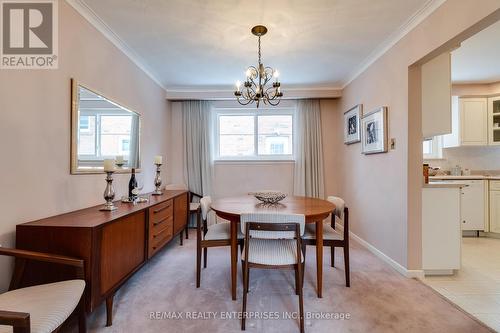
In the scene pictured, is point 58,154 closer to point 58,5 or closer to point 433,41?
point 58,5

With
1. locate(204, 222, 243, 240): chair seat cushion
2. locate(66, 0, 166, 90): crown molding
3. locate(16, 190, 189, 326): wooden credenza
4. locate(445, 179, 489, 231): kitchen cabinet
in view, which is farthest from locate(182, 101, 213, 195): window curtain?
locate(445, 179, 489, 231): kitchen cabinet

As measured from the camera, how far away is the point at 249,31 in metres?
2.45

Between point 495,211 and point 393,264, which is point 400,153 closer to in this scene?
point 393,264

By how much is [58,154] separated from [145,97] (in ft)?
5.80

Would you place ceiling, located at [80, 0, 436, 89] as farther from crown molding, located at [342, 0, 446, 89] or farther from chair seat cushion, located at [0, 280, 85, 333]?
chair seat cushion, located at [0, 280, 85, 333]

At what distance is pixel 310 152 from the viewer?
14.1ft

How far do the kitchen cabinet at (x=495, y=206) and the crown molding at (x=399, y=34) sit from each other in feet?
8.76

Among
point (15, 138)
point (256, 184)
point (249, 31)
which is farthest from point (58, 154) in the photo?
point (256, 184)

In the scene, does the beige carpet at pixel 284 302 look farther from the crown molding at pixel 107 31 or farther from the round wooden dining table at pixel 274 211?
the crown molding at pixel 107 31

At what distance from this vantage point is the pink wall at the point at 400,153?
1.97m

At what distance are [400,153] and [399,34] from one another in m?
1.24

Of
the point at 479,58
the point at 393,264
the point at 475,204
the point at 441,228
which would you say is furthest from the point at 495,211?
the point at 393,264

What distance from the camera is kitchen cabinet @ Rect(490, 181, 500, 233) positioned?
3617 mm

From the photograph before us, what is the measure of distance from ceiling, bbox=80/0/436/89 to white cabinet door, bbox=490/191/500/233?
2.83 meters
